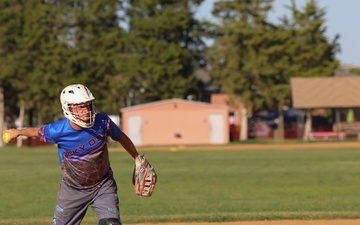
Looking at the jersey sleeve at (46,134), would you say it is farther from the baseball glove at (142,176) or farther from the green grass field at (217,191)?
the green grass field at (217,191)

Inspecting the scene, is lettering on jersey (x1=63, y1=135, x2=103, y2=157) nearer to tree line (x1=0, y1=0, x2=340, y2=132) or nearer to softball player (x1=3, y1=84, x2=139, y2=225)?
softball player (x1=3, y1=84, x2=139, y2=225)

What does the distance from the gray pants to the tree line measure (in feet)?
207

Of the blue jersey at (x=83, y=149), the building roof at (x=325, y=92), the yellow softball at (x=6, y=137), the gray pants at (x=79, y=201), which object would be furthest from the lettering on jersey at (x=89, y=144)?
the building roof at (x=325, y=92)

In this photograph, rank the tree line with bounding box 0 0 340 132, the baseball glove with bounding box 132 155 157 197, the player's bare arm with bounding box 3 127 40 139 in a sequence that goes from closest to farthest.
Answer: the player's bare arm with bounding box 3 127 40 139 → the baseball glove with bounding box 132 155 157 197 → the tree line with bounding box 0 0 340 132

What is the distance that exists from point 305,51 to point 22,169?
4601 centimetres

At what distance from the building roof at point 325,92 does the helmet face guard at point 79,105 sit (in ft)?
192

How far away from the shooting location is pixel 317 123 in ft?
268

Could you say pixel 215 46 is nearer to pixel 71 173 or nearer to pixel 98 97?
pixel 98 97

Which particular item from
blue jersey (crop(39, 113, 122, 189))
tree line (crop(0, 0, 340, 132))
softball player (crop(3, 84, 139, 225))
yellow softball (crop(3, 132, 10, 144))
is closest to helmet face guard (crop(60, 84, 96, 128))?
softball player (crop(3, 84, 139, 225))

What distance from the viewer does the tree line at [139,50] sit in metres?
73.4

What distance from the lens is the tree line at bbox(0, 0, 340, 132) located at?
73438 millimetres

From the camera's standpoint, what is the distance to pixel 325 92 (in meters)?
68.8

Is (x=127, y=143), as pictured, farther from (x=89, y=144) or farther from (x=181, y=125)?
(x=181, y=125)

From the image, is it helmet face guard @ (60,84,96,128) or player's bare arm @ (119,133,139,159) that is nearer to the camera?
helmet face guard @ (60,84,96,128)
